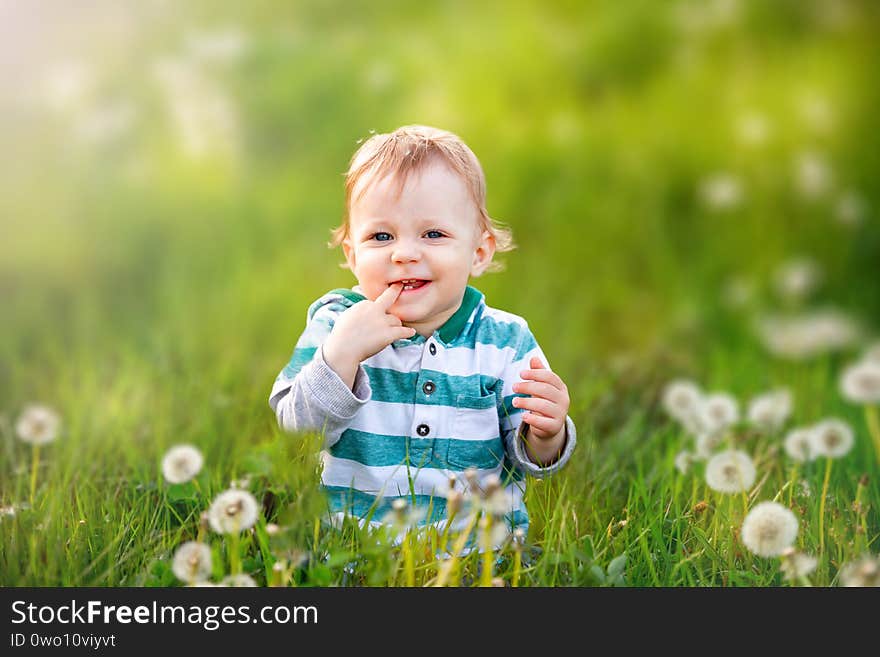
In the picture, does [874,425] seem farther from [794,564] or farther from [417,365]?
[417,365]

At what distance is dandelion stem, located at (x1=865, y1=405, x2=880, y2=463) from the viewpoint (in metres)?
2.27

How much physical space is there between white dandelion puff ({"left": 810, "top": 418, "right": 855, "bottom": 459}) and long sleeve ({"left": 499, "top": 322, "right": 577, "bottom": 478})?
670 millimetres

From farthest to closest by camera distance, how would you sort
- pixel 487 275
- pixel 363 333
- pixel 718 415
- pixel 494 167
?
1. pixel 494 167
2. pixel 487 275
3. pixel 718 415
4. pixel 363 333

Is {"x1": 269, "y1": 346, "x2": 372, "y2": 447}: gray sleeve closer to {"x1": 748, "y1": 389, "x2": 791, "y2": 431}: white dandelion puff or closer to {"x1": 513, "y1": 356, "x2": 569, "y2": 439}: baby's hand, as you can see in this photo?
{"x1": 513, "y1": 356, "x2": 569, "y2": 439}: baby's hand

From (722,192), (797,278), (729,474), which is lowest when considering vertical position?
(729,474)

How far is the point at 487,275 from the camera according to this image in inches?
121

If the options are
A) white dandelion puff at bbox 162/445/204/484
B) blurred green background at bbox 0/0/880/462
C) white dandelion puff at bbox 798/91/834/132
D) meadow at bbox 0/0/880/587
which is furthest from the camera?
white dandelion puff at bbox 798/91/834/132

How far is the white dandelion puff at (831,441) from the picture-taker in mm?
1987

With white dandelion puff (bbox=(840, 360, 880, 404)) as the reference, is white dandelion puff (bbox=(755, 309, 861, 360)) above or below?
above

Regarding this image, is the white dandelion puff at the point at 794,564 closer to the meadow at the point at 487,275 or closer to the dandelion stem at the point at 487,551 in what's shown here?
the meadow at the point at 487,275

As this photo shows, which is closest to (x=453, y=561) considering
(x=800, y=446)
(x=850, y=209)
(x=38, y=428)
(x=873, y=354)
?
(x=800, y=446)

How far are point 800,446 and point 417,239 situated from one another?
0.99 meters

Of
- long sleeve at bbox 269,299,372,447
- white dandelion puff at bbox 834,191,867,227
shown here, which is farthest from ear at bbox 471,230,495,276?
white dandelion puff at bbox 834,191,867,227
